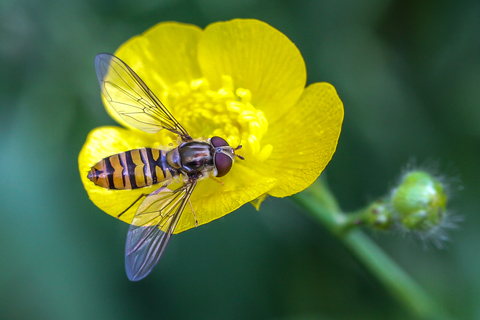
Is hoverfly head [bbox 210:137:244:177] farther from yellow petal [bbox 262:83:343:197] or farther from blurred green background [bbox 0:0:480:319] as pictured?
blurred green background [bbox 0:0:480:319]

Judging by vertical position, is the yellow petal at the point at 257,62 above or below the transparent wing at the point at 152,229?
above

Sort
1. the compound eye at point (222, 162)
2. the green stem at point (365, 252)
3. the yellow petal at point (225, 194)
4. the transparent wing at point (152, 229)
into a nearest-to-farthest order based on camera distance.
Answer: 1. the transparent wing at point (152, 229)
2. the yellow petal at point (225, 194)
3. the compound eye at point (222, 162)
4. the green stem at point (365, 252)

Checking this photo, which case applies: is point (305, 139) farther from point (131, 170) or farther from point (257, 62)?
point (131, 170)

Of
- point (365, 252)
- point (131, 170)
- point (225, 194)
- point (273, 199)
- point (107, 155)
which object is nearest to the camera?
point (131, 170)

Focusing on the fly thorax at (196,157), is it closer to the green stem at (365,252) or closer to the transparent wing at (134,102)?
the transparent wing at (134,102)

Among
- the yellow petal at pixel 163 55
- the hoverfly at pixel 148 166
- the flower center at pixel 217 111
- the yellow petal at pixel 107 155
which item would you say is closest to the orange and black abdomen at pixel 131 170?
the hoverfly at pixel 148 166

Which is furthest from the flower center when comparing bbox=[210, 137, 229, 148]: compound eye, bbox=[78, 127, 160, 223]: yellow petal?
bbox=[78, 127, 160, 223]: yellow petal

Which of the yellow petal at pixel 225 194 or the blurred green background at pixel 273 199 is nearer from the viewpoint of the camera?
the yellow petal at pixel 225 194

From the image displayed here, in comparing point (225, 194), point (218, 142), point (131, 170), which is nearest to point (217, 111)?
point (218, 142)

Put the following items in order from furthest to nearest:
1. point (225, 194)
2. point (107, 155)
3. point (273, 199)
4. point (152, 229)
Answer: point (273, 199) < point (107, 155) < point (225, 194) < point (152, 229)
